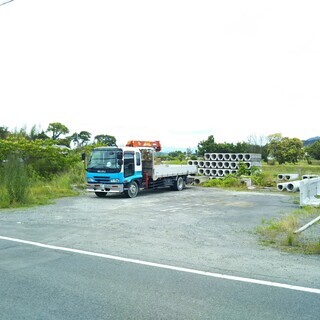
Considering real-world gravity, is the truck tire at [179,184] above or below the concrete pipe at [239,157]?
below

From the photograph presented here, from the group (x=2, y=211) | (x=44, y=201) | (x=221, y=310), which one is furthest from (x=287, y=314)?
(x=44, y=201)

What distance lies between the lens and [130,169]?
18953 mm

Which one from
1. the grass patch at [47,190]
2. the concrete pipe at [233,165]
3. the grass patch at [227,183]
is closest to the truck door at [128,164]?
the grass patch at [47,190]

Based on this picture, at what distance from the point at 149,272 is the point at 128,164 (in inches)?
499

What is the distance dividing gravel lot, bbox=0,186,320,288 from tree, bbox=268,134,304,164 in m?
42.7

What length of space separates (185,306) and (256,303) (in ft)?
2.96

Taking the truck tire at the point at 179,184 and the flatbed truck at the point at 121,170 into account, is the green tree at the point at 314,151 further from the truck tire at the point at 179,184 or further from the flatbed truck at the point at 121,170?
the flatbed truck at the point at 121,170

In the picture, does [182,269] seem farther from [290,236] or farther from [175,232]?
[175,232]

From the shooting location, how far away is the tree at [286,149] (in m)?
58.1

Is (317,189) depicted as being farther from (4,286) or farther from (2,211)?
(4,286)

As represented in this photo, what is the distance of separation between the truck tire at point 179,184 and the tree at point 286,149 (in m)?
38.3

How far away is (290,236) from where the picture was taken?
8594 millimetres

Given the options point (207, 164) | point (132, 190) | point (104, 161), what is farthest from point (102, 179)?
point (207, 164)

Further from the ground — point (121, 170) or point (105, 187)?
point (121, 170)
